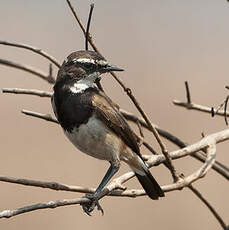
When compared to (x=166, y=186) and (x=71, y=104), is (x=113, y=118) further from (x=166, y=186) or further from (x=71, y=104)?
(x=166, y=186)

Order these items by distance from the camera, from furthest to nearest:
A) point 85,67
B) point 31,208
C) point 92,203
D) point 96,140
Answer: point 85,67 < point 96,140 < point 92,203 < point 31,208

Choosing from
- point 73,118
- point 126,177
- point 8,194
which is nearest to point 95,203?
point 126,177

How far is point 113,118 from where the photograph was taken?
16.4 feet

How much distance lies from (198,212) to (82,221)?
1684mm

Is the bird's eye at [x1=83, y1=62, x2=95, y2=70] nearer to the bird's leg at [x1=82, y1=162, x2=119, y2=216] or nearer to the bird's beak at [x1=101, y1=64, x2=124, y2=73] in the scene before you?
the bird's beak at [x1=101, y1=64, x2=124, y2=73]

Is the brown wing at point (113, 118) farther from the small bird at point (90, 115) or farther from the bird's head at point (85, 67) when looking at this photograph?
the bird's head at point (85, 67)

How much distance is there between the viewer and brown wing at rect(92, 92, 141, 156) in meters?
4.95

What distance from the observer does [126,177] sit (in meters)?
4.55

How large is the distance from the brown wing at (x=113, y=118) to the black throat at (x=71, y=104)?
2.0 inches

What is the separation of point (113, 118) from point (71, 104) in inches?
12.1

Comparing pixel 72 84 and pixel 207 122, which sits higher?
pixel 207 122

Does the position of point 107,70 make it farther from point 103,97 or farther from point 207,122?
point 207,122

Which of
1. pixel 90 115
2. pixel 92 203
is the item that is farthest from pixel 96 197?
pixel 90 115

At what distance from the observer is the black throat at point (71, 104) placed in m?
4.84
